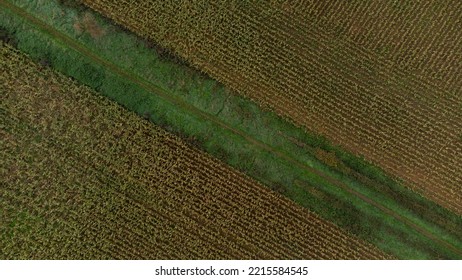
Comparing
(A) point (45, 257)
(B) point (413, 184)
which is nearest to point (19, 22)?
(A) point (45, 257)

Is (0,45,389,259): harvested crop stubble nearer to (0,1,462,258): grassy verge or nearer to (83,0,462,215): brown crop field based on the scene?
(0,1,462,258): grassy verge

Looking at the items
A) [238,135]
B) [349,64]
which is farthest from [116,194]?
[349,64]

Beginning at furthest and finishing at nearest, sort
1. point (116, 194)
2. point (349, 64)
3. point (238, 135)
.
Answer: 1. point (349, 64)
2. point (238, 135)
3. point (116, 194)

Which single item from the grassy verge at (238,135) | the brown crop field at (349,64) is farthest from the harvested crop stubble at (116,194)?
the brown crop field at (349,64)

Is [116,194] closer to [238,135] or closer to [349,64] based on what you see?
[238,135]

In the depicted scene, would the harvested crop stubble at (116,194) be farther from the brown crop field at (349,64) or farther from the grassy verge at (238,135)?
the brown crop field at (349,64)

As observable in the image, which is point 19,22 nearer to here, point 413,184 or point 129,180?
point 129,180

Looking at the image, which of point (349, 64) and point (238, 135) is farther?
point (349, 64)
